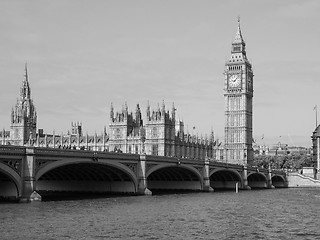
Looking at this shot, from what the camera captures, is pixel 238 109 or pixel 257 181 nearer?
pixel 257 181

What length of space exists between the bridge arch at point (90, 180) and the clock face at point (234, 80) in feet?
330

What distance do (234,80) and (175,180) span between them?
3172 inches

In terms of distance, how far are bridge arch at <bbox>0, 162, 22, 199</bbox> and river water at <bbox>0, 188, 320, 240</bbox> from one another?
8.36 ft

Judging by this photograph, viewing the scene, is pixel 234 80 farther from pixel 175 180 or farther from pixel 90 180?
pixel 90 180

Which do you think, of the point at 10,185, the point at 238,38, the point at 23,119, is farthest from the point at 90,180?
the point at 238,38

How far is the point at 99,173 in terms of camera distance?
279 ft

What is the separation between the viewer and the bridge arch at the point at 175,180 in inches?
4064

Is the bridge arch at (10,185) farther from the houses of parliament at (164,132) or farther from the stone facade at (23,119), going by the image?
the stone facade at (23,119)

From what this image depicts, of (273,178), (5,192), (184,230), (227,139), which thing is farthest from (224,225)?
(227,139)

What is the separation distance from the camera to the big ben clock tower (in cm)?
17962

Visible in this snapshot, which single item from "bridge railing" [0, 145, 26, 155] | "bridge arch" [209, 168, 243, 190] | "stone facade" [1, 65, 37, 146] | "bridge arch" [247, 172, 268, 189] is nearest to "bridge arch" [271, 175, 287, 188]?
"bridge arch" [247, 172, 268, 189]

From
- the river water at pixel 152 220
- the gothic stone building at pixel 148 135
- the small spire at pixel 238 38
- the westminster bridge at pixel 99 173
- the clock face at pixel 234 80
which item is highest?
the small spire at pixel 238 38

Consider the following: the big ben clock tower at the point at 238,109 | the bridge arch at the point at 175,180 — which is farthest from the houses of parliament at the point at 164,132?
the bridge arch at the point at 175,180

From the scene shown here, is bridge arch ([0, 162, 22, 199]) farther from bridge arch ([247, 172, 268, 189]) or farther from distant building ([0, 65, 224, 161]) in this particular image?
bridge arch ([247, 172, 268, 189])
